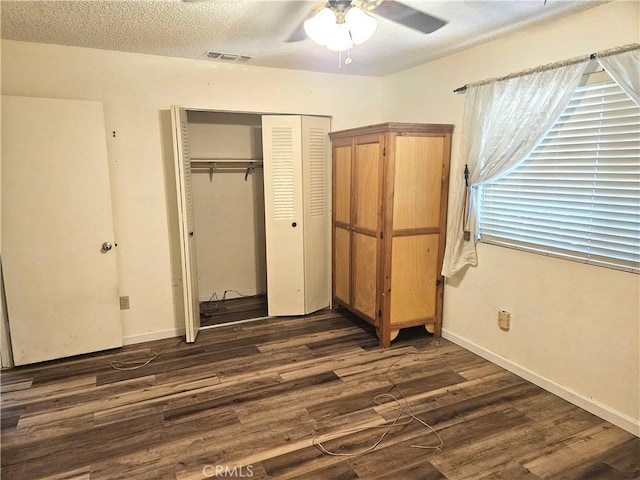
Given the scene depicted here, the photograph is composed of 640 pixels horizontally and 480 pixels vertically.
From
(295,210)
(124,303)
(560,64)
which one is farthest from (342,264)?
(560,64)

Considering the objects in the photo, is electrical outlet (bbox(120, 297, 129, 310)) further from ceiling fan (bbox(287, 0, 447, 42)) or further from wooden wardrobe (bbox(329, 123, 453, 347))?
ceiling fan (bbox(287, 0, 447, 42))

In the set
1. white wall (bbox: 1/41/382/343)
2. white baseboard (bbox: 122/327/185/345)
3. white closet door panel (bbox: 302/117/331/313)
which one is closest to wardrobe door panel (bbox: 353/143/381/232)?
white closet door panel (bbox: 302/117/331/313)

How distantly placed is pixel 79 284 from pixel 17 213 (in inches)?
26.3

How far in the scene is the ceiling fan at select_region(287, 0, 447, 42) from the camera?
6.07ft

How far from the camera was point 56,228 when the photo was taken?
9.87 ft

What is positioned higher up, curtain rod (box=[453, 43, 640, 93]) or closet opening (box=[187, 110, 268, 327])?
curtain rod (box=[453, 43, 640, 93])

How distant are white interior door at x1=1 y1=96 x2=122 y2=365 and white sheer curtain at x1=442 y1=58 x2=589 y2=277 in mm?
2795

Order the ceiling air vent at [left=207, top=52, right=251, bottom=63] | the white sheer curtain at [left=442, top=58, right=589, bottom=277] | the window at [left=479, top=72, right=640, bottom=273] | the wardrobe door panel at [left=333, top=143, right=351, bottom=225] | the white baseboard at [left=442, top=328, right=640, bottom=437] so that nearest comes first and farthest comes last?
the window at [left=479, top=72, right=640, bottom=273] → the white baseboard at [left=442, top=328, right=640, bottom=437] → the white sheer curtain at [left=442, top=58, right=589, bottom=277] → the ceiling air vent at [left=207, top=52, right=251, bottom=63] → the wardrobe door panel at [left=333, top=143, right=351, bottom=225]

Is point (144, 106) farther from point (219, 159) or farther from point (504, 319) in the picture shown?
point (504, 319)

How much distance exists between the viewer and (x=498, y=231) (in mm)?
2988

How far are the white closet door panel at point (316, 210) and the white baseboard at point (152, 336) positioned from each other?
125 cm

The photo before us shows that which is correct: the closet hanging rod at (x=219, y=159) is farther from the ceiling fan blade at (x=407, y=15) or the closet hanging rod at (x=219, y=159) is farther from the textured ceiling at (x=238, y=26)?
the ceiling fan blade at (x=407, y=15)

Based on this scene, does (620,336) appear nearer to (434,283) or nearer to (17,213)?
(434,283)

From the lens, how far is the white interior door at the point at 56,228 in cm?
286
